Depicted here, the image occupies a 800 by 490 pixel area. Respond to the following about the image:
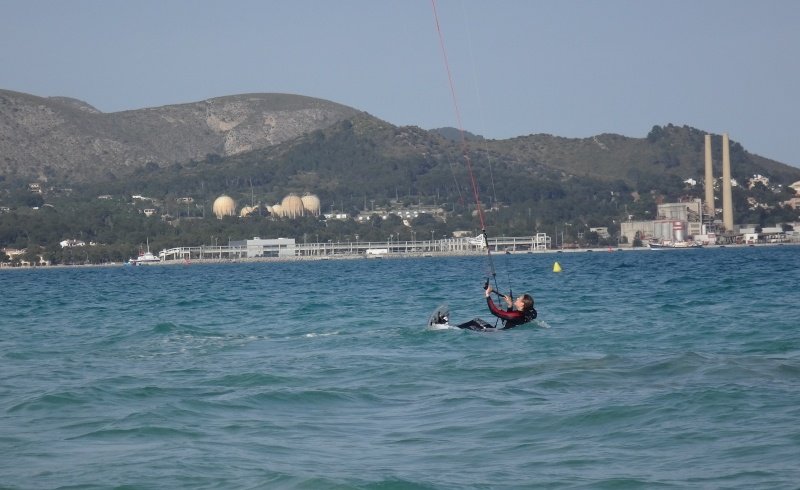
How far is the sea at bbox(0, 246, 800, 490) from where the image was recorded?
11.6 metres

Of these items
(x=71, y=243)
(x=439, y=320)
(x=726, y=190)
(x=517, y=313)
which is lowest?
(x=439, y=320)

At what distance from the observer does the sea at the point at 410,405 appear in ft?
38.0

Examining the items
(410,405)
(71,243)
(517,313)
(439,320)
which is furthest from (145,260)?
(410,405)

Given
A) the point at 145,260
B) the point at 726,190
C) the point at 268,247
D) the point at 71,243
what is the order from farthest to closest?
1. the point at 268,247
2. the point at 71,243
3. the point at 726,190
4. the point at 145,260

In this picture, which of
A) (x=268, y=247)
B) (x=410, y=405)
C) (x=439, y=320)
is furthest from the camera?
(x=268, y=247)

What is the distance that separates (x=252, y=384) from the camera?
56.9ft

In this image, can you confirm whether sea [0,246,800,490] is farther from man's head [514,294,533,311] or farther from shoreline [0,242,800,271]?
shoreline [0,242,800,271]

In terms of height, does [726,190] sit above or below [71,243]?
above

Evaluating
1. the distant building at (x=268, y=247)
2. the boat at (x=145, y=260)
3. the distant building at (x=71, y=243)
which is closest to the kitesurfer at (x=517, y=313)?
the boat at (x=145, y=260)

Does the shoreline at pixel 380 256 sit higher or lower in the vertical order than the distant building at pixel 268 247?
lower

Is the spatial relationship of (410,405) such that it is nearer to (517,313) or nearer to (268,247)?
(517,313)

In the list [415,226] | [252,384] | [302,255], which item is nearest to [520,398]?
[252,384]

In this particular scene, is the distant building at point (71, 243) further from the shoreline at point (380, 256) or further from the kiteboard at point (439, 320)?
the kiteboard at point (439, 320)

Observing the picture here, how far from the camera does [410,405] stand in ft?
49.9
